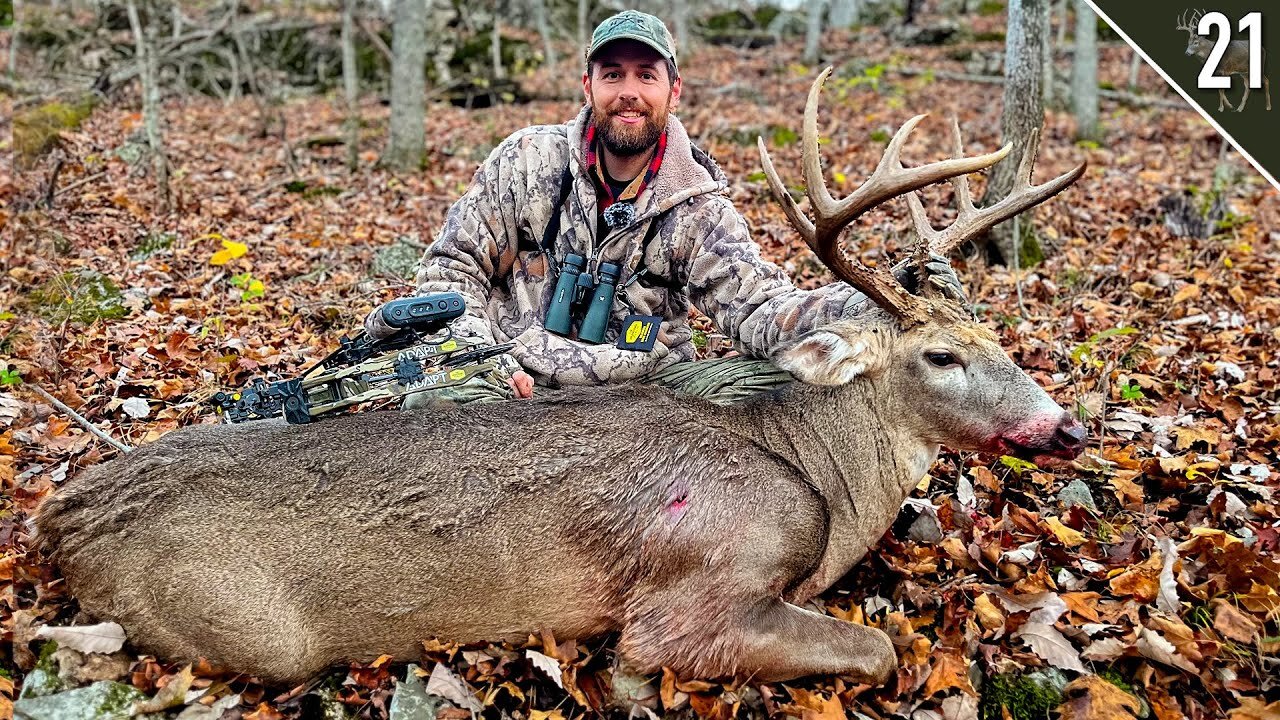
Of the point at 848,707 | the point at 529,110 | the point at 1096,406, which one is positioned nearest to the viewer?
the point at 848,707

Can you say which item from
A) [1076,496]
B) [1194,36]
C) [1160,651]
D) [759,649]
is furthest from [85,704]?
[1194,36]

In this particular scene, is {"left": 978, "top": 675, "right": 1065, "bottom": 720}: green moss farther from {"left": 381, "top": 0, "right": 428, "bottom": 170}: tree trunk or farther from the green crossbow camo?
{"left": 381, "top": 0, "right": 428, "bottom": 170}: tree trunk

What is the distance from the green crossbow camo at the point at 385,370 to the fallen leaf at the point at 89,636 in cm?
104

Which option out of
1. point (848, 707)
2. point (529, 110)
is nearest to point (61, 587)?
point (848, 707)

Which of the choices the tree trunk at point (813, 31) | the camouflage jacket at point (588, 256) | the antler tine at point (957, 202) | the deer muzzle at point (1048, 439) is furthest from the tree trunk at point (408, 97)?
the tree trunk at point (813, 31)

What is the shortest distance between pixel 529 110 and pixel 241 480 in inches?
618

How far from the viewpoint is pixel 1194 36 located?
10953mm

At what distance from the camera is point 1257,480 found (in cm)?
479

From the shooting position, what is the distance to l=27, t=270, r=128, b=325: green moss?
22.7ft

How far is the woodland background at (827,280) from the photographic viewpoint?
373cm

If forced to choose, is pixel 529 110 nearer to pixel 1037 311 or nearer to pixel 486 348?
pixel 1037 311

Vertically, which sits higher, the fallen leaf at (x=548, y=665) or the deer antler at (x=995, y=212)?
the deer antler at (x=995, y=212)

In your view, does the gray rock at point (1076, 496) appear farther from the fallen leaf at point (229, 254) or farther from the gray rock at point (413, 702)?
the fallen leaf at point (229, 254)

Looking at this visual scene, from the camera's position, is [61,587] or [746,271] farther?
[746,271]
